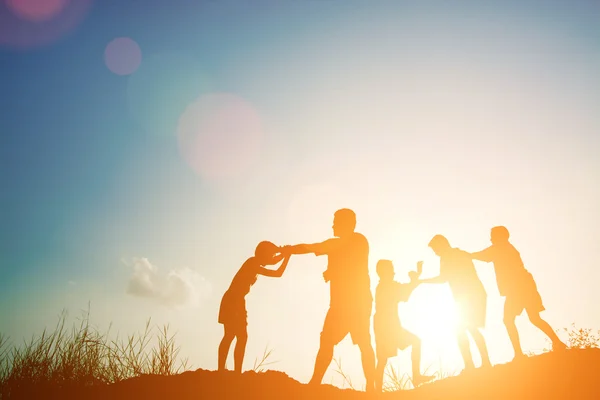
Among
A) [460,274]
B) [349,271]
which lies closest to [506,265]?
[460,274]

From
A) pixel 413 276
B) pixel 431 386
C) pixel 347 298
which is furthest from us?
pixel 413 276

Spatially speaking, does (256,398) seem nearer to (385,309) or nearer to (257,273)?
(257,273)

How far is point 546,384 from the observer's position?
6.36m

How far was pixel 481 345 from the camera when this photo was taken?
23.6ft

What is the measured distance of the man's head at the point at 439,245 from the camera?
8.09 meters

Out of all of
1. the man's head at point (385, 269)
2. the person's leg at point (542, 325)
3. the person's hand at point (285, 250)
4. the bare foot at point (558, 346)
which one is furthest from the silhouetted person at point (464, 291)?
the person's hand at point (285, 250)

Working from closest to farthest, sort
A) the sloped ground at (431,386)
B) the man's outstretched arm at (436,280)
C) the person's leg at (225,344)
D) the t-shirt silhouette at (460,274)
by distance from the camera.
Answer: the sloped ground at (431,386), the person's leg at (225,344), the t-shirt silhouette at (460,274), the man's outstretched arm at (436,280)

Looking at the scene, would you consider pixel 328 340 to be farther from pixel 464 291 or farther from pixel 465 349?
pixel 464 291

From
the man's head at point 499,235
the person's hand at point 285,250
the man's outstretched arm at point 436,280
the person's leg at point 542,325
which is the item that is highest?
the man's head at point 499,235

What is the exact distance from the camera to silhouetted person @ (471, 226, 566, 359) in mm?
7578

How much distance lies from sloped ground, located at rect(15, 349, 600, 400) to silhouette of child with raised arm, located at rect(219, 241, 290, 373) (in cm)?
60

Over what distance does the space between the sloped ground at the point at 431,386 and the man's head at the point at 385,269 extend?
222 centimetres

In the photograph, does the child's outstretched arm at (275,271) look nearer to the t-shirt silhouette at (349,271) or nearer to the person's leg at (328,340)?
the t-shirt silhouette at (349,271)

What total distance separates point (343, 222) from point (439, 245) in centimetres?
292
